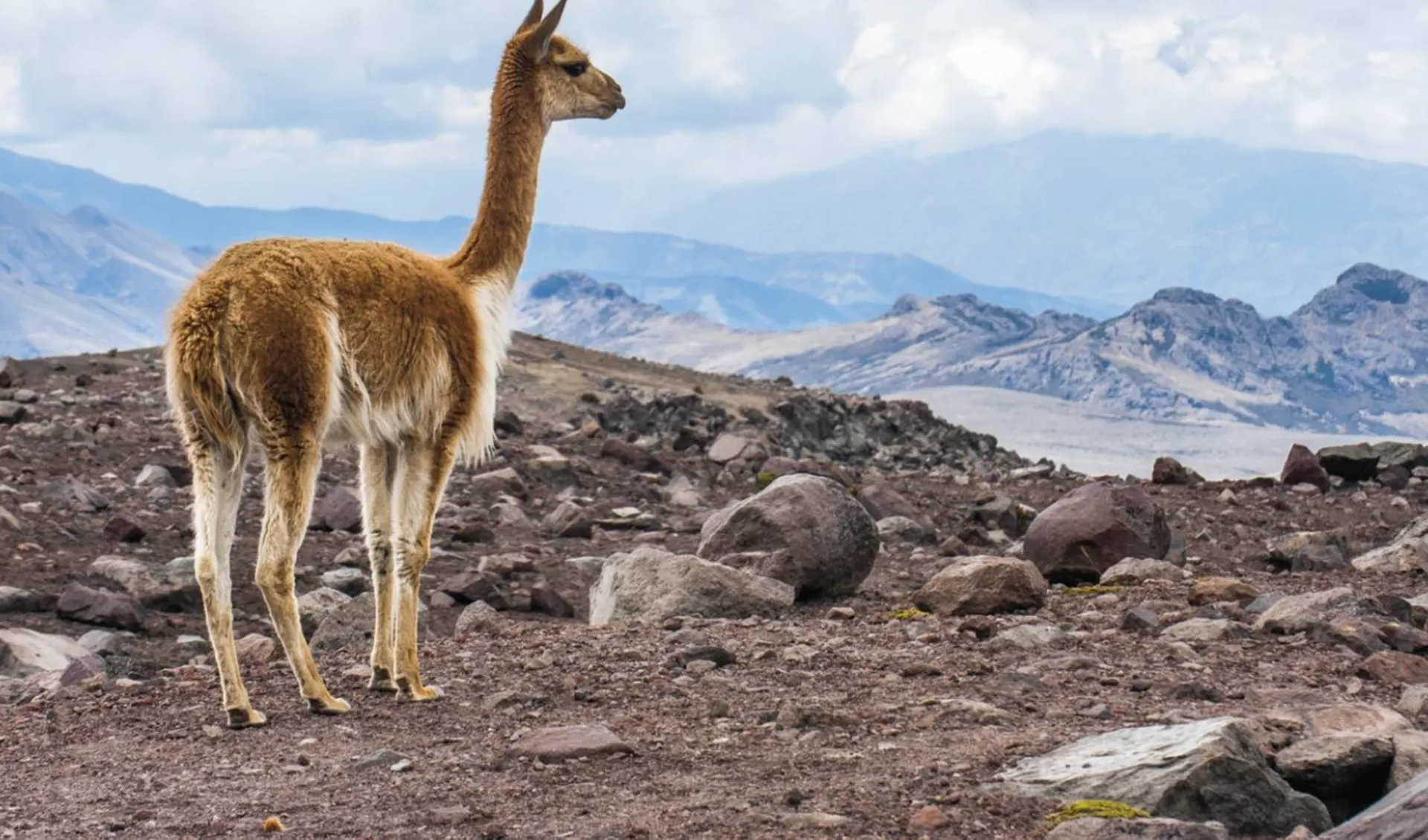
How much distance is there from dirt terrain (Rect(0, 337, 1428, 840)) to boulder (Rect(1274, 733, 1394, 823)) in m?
0.36

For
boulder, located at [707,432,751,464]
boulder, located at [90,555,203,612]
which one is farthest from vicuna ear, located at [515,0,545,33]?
boulder, located at [707,432,751,464]

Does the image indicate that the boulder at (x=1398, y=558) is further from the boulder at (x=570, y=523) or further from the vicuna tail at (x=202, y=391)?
the vicuna tail at (x=202, y=391)

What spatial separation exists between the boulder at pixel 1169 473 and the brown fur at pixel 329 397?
18.7 meters

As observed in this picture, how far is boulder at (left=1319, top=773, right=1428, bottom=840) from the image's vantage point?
5844 mm

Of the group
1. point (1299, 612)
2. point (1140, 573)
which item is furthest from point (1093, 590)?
point (1299, 612)

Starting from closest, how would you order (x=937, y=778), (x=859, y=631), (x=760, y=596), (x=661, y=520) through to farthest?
(x=937, y=778), (x=859, y=631), (x=760, y=596), (x=661, y=520)

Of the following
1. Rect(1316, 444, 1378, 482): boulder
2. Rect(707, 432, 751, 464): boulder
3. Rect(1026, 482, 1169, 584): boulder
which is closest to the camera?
Rect(1026, 482, 1169, 584): boulder

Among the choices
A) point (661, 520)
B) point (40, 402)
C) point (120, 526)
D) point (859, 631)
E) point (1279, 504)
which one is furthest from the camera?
point (40, 402)

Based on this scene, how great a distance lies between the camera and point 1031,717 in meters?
9.39

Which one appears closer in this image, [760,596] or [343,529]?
[760,596]

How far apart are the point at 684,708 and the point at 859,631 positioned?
3164mm

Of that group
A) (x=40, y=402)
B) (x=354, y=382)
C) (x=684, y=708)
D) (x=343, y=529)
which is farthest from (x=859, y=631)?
(x=40, y=402)

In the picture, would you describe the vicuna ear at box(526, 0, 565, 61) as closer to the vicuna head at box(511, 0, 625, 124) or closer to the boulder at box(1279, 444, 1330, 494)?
the vicuna head at box(511, 0, 625, 124)

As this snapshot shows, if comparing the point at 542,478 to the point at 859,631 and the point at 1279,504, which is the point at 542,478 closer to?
the point at 1279,504
